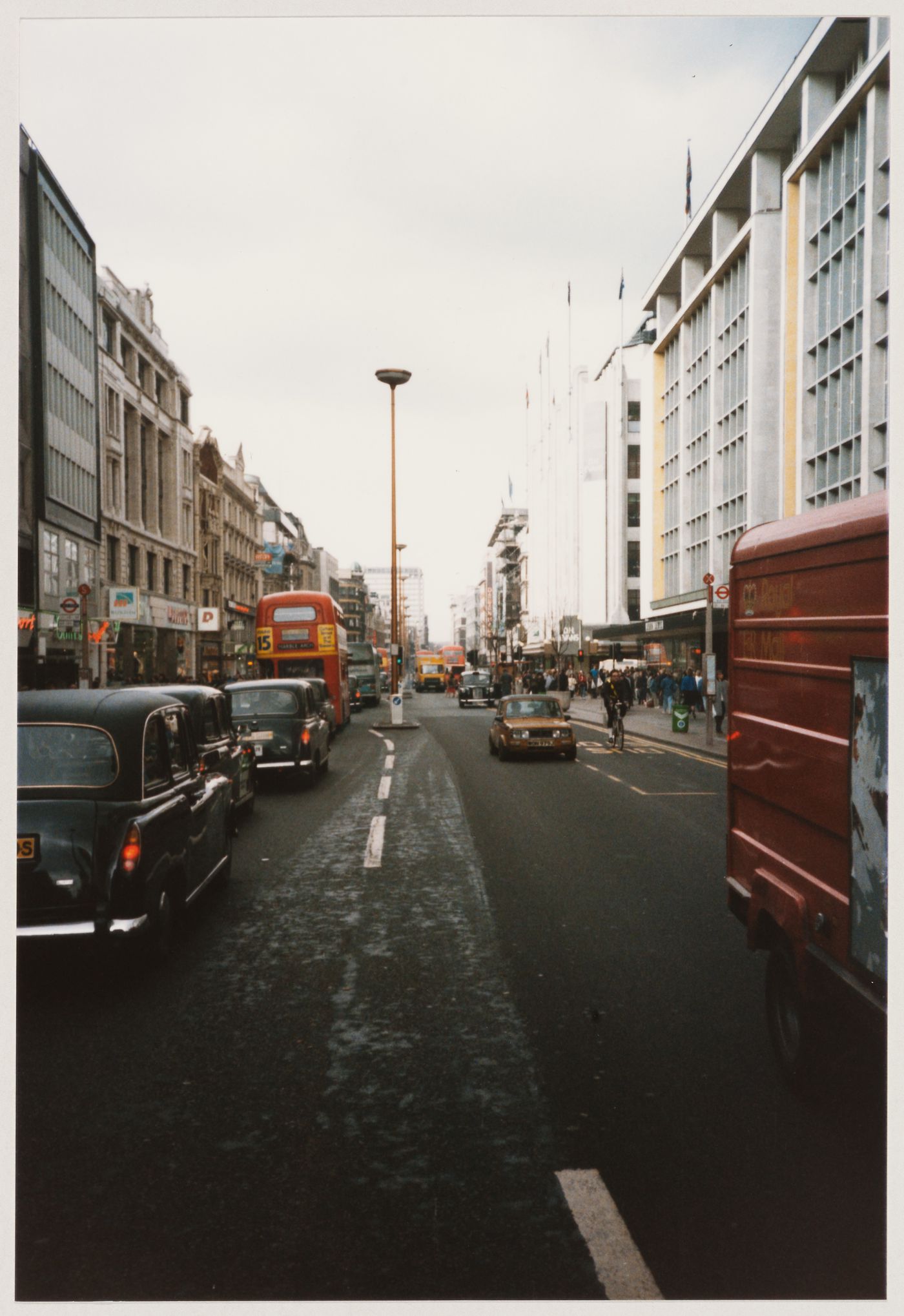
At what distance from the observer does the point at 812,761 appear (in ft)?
12.9

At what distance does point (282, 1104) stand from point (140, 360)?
5034 cm

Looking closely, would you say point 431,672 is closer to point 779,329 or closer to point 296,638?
point 779,329

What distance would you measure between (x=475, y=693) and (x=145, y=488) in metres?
19.8

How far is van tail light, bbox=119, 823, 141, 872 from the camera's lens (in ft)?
18.5

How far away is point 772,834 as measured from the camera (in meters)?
4.53

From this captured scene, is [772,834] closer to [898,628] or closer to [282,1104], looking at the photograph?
[898,628]

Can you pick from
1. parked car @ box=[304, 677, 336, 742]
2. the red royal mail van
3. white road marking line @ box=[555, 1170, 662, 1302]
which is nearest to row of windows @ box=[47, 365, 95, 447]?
parked car @ box=[304, 677, 336, 742]

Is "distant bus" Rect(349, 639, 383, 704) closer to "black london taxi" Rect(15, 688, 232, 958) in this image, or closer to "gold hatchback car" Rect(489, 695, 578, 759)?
"gold hatchback car" Rect(489, 695, 578, 759)

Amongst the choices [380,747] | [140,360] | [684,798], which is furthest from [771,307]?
[140,360]

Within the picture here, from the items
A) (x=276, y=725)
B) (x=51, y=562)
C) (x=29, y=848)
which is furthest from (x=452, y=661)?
(x=29, y=848)

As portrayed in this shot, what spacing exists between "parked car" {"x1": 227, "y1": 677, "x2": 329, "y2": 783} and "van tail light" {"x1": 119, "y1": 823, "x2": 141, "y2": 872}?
9576 mm

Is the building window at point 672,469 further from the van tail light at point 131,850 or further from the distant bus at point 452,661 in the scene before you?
the van tail light at point 131,850

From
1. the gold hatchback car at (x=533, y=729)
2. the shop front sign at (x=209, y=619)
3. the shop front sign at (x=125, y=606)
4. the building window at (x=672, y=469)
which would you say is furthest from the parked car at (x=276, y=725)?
the building window at (x=672, y=469)

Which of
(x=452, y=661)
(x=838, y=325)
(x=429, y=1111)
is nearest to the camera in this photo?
(x=429, y=1111)
